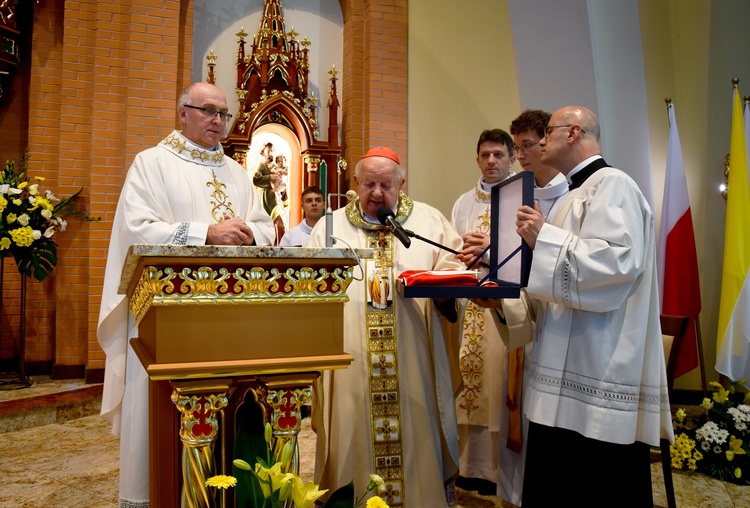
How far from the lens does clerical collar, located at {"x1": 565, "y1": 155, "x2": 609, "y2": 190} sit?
2553mm

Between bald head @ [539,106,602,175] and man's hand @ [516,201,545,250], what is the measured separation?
365 mm

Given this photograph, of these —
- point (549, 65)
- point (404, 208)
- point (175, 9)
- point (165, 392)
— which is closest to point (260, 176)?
point (175, 9)

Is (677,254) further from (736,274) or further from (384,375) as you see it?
(384,375)

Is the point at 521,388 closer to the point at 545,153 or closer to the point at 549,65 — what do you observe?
the point at 545,153

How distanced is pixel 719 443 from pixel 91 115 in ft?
20.9

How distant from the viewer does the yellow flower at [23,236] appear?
5.47 meters

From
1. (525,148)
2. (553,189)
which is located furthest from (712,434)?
(525,148)

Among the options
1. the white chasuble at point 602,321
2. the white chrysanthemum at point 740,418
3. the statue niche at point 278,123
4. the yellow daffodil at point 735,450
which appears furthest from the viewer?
the statue niche at point 278,123

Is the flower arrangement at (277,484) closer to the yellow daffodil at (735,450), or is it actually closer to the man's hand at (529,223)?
the man's hand at (529,223)

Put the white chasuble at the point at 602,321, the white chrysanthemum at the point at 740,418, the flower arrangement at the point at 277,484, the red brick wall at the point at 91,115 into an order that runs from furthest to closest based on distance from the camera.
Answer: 1. the red brick wall at the point at 91,115
2. the white chrysanthemum at the point at 740,418
3. the white chasuble at the point at 602,321
4. the flower arrangement at the point at 277,484

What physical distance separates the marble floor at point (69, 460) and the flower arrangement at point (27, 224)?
3.88ft

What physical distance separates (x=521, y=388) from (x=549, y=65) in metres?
2.98

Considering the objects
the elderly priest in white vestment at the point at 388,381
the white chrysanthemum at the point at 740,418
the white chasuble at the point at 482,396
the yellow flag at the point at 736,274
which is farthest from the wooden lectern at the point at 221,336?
the yellow flag at the point at 736,274

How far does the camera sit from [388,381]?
3113mm
